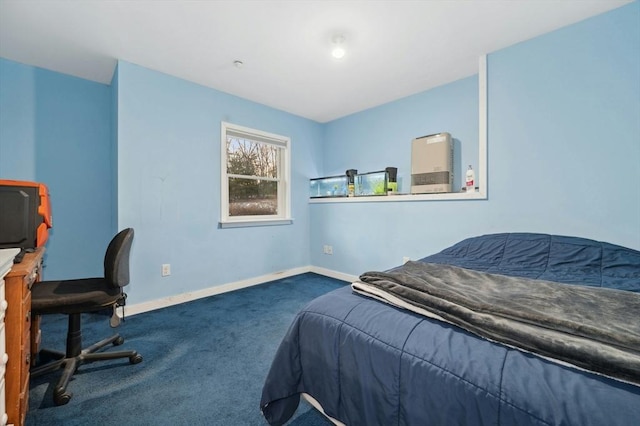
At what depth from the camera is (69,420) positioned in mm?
1259

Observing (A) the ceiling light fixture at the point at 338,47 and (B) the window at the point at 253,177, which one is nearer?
(A) the ceiling light fixture at the point at 338,47

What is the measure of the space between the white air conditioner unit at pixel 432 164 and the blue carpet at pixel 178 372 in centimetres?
187

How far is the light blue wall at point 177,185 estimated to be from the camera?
2455 mm

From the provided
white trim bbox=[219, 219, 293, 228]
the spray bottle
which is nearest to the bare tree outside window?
white trim bbox=[219, 219, 293, 228]

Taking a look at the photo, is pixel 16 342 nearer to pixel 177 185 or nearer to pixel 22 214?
pixel 22 214

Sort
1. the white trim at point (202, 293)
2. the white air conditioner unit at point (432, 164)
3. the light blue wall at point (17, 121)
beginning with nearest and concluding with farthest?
the light blue wall at point (17, 121) → the white trim at point (202, 293) → the white air conditioner unit at point (432, 164)

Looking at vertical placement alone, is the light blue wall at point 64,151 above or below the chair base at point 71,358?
above

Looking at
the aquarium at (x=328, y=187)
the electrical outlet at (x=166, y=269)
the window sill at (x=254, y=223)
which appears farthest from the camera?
the aquarium at (x=328, y=187)

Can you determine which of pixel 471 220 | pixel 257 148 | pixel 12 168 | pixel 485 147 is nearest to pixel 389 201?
pixel 471 220

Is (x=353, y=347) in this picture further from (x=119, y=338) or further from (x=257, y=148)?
(x=257, y=148)

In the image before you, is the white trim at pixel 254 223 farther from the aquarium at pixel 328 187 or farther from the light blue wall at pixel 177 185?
the aquarium at pixel 328 187

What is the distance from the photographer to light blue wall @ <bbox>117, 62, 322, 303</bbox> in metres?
2.46

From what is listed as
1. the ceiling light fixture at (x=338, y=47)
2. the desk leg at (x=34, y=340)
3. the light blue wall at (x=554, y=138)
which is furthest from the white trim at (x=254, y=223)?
the ceiling light fixture at (x=338, y=47)

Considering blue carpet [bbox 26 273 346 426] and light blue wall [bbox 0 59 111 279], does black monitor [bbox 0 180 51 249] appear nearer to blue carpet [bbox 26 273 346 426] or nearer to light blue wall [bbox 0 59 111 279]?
blue carpet [bbox 26 273 346 426]
